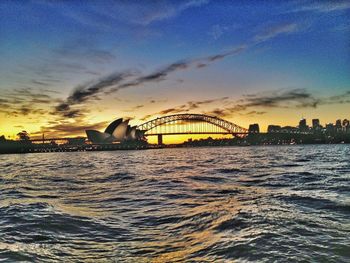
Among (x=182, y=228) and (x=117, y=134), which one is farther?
(x=117, y=134)

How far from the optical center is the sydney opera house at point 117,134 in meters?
129

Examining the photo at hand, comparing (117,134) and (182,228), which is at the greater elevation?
(117,134)

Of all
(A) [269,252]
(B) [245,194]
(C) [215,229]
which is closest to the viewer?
(A) [269,252]

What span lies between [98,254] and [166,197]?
5.51 m

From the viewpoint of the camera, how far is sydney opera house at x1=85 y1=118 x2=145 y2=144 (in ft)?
422

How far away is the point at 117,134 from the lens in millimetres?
133375

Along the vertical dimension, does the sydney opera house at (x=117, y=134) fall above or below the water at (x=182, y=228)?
above

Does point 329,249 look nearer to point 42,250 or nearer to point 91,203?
point 42,250

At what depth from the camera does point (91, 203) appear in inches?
369

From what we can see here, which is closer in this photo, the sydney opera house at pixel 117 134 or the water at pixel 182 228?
the water at pixel 182 228

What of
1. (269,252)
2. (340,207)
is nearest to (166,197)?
(340,207)

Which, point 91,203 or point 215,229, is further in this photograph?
point 91,203

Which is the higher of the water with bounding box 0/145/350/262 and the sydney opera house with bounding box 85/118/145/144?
the sydney opera house with bounding box 85/118/145/144

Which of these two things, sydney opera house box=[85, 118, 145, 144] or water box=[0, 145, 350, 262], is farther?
sydney opera house box=[85, 118, 145, 144]
